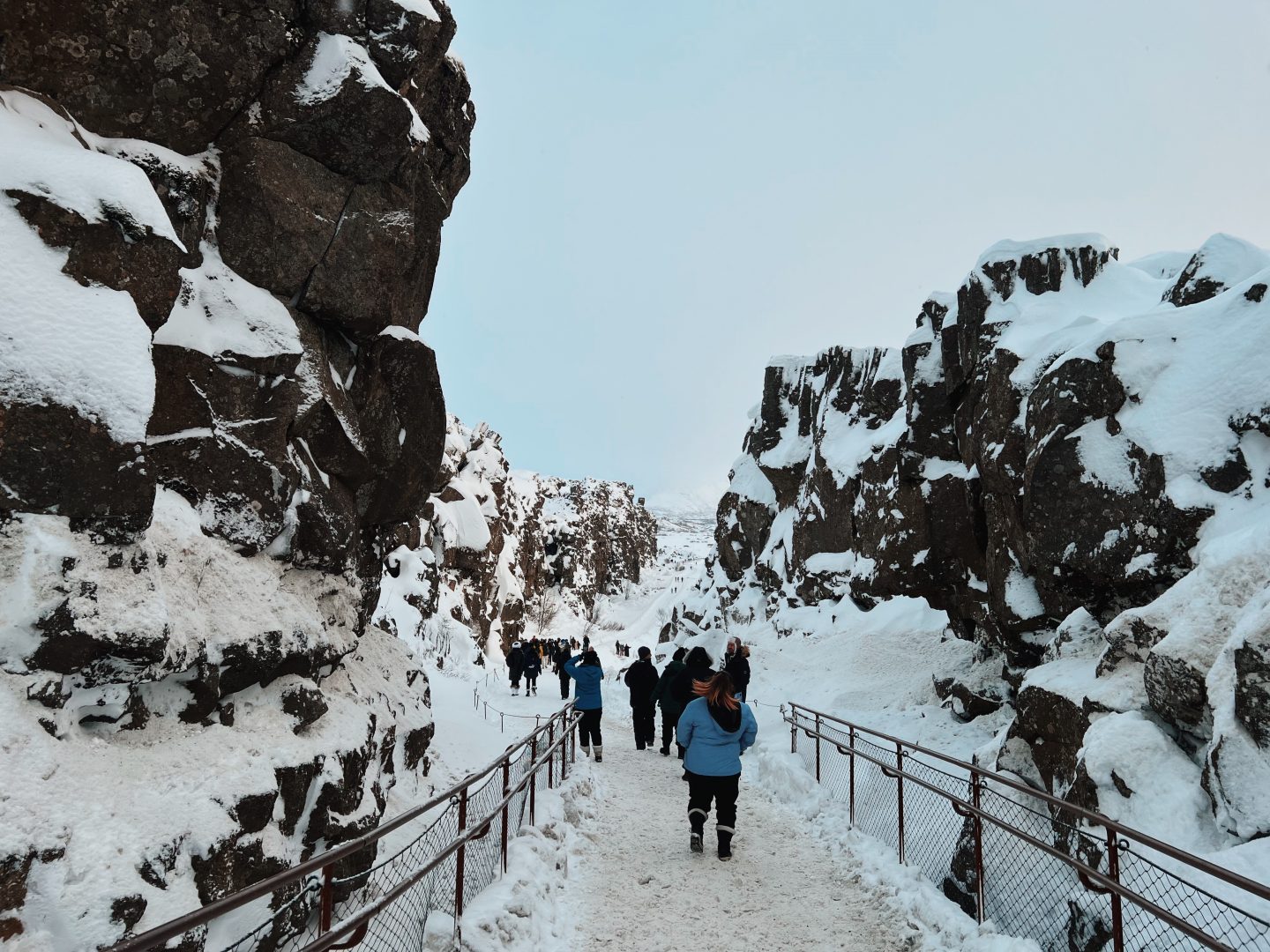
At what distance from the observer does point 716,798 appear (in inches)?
269

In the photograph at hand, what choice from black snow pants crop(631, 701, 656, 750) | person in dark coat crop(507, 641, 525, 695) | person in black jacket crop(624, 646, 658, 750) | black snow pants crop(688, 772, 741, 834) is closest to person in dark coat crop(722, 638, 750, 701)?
person in black jacket crop(624, 646, 658, 750)

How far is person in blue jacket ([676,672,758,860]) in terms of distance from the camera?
6699 mm

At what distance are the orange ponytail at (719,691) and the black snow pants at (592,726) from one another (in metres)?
5.51

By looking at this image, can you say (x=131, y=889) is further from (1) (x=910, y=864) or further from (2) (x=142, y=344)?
(1) (x=910, y=864)

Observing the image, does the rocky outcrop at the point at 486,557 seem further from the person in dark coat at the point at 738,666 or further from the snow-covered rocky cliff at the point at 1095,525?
the snow-covered rocky cliff at the point at 1095,525

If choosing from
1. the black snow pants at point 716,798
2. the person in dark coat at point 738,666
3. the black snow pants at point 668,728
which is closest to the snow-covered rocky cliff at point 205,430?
the black snow pants at point 716,798

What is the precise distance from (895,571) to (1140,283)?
29.8 ft

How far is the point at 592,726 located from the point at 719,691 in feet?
19.7

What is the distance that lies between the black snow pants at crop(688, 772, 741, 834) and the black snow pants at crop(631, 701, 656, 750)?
558 centimetres

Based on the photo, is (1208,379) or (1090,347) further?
(1090,347)

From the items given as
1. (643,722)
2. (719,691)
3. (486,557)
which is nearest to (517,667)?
(643,722)

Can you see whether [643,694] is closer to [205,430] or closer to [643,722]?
[643,722]

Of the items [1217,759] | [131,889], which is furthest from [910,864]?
[131,889]

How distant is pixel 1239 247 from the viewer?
38.9 feet
